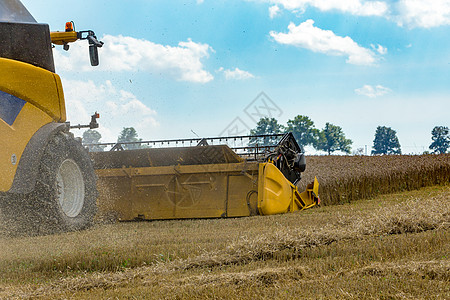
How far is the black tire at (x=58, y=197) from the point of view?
5.40 meters

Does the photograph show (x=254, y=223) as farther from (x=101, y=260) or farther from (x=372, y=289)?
(x=372, y=289)

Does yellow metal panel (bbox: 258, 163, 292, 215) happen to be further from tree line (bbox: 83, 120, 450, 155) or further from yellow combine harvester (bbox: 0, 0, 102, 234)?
tree line (bbox: 83, 120, 450, 155)

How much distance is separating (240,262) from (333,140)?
59.4 m

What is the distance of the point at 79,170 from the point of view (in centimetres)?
623

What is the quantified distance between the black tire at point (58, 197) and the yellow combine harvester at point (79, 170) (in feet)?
0.04

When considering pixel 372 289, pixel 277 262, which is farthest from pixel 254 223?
pixel 372 289

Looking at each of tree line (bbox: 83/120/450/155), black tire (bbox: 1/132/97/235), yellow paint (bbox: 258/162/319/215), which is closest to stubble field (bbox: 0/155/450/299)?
black tire (bbox: 1/132/97/235)

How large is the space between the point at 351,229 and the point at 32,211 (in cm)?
375

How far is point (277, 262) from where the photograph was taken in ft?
14.4

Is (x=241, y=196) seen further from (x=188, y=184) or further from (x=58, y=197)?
(x=58, y=197)

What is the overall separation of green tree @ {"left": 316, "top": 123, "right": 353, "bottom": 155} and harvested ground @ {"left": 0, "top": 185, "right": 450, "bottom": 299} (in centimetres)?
5561

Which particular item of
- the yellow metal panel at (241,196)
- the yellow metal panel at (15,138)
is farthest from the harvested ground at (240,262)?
the yellow metal panel at (241,196)

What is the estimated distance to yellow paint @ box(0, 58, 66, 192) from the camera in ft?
16.2

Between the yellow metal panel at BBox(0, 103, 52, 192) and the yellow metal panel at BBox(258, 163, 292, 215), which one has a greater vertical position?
the yellow metal panel at BBox(0, 103, 52, 192)
